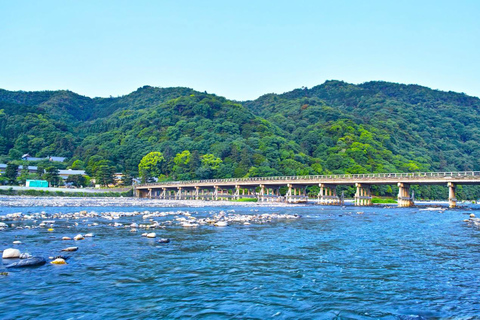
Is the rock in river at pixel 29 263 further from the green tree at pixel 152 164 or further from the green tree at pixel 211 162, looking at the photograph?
the green tree at pixel 152 164

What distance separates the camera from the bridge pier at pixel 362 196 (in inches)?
3147

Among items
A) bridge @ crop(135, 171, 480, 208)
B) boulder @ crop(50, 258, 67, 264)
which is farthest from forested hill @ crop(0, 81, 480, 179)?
boulder @ crop(50, 258, 67, 264)

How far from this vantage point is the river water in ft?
34.0

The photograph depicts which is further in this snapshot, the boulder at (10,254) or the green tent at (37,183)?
the green tent at (37,183)

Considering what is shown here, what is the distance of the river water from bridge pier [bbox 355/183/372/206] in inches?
2316

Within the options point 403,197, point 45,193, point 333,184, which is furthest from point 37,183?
point 403,197

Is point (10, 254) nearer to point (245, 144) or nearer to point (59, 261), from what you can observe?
point (59, 261)

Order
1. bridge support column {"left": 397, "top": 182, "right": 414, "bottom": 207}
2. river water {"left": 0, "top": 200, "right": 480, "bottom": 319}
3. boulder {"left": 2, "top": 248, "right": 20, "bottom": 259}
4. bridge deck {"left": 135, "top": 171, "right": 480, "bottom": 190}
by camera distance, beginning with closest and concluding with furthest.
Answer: river water {"left": 0, "top": 200, "right": 480, "bottom": 319} < boulder {"left": 2, "top": 248, "right": 20, "bottom": 259} < bridge deck {"left": 135, "top": 171, "right": 480, "bottom": 190} < bridge support column {"left": 397, "top": 182, "right": 414, "bottom": 207}

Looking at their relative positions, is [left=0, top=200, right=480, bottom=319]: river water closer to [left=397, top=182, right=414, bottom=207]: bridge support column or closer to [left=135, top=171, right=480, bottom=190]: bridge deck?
[left=135, top=171, right=480, bottom=190]: bridge deck

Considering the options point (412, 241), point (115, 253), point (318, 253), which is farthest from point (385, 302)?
point (412, 241)

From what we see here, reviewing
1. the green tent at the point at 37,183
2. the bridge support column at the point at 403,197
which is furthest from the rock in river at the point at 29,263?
the green tent at the point at 37,183

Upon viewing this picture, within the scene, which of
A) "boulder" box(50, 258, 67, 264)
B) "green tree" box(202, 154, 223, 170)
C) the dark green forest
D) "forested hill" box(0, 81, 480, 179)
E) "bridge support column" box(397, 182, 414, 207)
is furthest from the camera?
"forested hill" box(0, 81, 480, 179)

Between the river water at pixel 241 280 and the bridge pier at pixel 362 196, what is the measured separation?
58.8 metres

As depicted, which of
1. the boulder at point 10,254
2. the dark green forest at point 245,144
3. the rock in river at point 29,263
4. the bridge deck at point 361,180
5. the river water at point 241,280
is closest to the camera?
the river water at point 241,280
